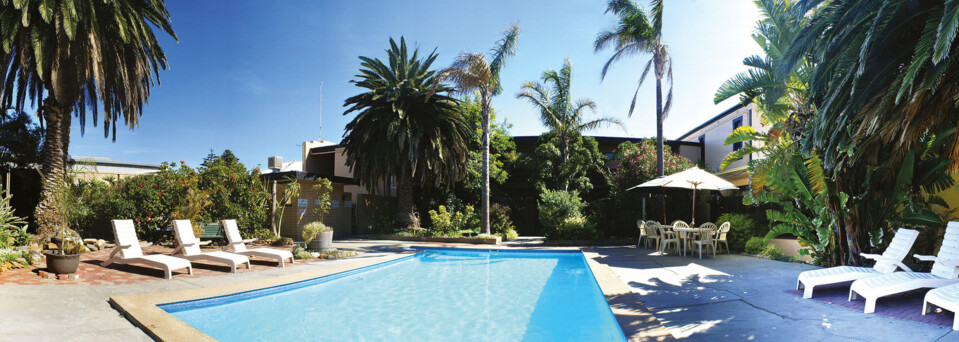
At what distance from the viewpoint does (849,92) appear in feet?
17.3

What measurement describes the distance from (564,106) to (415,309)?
46.2 feet

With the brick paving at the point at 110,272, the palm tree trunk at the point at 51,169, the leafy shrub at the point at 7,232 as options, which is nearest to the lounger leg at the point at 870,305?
the brick paving at the point at 110,272

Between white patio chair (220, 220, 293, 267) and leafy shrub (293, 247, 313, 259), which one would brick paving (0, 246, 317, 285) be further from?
leafy shrub (293, 247, 313, 259)

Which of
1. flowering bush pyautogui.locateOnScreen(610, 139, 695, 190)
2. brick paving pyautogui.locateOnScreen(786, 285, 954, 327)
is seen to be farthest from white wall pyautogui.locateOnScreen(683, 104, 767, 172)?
brick paving pyautogui.locateOnScreen(786, 285, 954, 327)

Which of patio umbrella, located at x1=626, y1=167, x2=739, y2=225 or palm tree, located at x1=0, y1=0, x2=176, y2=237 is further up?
palm tree, located at x1=0, y1=0, x2=176, y2=237

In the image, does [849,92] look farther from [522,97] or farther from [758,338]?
[522,97]

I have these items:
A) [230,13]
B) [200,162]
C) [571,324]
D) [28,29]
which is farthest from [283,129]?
[571,324]

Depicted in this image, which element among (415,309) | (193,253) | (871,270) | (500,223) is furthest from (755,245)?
(193,253)

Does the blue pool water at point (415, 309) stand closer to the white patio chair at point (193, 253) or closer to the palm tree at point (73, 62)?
the white patio chair at point (193, 253)

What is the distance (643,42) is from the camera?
1474cm

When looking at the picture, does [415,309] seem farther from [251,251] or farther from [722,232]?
[722,232]

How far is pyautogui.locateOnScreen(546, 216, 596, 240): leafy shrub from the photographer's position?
14688mm

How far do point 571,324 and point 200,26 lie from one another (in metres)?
14.2

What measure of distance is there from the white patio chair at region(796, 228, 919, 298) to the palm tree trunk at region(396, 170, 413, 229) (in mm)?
14747
